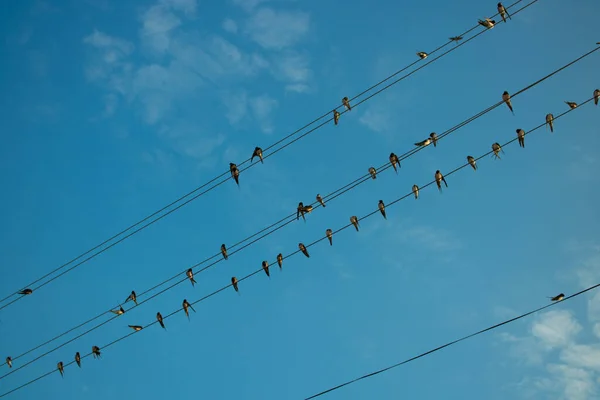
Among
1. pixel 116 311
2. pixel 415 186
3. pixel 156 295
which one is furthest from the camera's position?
pixel 415 186

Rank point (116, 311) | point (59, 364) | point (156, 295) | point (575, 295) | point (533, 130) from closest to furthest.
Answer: point (575, 295), point (533, 130), point (156, 295), point (116, 311), point (59, 364)

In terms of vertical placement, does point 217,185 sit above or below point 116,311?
above

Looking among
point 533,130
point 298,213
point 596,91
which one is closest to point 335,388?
point 298,213

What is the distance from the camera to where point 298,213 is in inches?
630

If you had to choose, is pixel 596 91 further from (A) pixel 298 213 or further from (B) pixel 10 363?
(B) pixel 10 363

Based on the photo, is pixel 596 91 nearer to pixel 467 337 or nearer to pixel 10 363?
pixel 467 337

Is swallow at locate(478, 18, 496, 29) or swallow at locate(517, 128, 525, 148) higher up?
swallow at locate(478, 18, 496, 29)

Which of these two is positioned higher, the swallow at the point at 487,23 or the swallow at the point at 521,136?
the swallow at the point at 487,23

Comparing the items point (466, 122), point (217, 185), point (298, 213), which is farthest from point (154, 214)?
point (466, 122)

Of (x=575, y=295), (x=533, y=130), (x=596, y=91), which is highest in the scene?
(x=596, y=91)

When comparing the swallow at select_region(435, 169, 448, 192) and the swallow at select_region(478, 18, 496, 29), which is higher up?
the swallow at select_region(478, 18, 496, 29)

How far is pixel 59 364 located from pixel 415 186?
1145cm

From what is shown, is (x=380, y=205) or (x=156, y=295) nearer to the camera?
(x=156, y=295)

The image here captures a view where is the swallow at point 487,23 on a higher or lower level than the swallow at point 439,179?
higher
